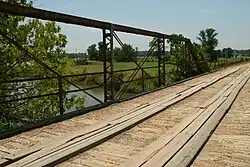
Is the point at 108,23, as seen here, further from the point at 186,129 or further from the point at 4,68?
the point at 4,68

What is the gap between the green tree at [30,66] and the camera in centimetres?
1187

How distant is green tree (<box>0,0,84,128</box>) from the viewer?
11.9 metres

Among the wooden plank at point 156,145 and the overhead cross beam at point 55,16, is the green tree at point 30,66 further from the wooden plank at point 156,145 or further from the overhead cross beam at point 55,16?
the wooden plank at point 156,145

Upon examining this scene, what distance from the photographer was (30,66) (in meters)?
13.8

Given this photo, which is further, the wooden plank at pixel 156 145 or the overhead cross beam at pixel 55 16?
the overhead cross beam at pixel 55 16

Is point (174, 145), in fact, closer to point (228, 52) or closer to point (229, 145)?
point (229, 145)

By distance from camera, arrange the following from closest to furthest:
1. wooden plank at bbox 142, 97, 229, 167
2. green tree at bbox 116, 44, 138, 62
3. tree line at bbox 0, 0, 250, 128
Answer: wooden plank at bbox 142, 97, 229, 167
green tree at bbox 116, 44, 138, 62
tree line at bbox 0, 0, 250, 128

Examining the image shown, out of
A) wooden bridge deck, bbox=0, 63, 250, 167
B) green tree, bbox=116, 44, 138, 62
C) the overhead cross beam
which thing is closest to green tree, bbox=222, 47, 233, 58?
green tree, bbox=116, 44, 138, 62

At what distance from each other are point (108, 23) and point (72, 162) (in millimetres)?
4774

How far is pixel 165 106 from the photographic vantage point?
676 centimetres

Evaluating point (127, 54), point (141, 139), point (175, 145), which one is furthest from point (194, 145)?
point (127, 54)

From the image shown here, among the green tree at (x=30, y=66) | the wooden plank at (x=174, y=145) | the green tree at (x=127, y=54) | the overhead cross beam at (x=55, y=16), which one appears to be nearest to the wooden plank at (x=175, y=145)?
the wooden plank at (x=174, y=145)

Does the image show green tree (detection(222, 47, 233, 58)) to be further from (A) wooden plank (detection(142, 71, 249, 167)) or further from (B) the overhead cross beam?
(A) wooden plank (detection(142, 71, 249, 167))

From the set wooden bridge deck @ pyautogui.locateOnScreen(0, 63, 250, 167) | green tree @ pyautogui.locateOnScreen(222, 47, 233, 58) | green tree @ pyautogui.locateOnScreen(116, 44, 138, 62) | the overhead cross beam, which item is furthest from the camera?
green tree @ pyautogui.locateOnScreen(222, 47, 233, 58)
